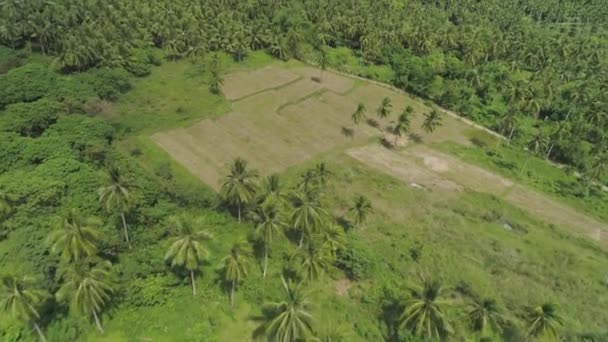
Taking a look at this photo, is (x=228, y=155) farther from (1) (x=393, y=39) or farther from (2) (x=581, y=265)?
(1) (x=393, y=39)

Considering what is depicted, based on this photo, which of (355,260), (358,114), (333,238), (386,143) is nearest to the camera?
(333,238)

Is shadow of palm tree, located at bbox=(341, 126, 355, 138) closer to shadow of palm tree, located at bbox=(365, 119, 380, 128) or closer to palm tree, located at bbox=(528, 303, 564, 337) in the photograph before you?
shadow of palm tree, located at bbox=(365, 119, 380, 128)

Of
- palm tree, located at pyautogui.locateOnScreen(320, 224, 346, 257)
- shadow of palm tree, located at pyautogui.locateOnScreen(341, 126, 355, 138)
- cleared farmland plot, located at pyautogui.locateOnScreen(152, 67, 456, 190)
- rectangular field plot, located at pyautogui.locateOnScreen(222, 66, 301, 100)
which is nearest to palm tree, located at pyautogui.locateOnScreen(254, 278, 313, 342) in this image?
palm tree, located at pyautogui.locateOnScreen(320, 224, 346, 257)

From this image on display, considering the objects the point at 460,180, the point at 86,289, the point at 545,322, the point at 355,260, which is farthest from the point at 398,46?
the point at 86,289

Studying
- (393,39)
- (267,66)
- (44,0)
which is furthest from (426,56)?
(44,0)

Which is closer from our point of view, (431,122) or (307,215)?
(307,215)

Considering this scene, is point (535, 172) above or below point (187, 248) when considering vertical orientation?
below

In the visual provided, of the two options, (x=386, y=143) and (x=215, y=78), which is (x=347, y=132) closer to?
(x=386, y=143)
